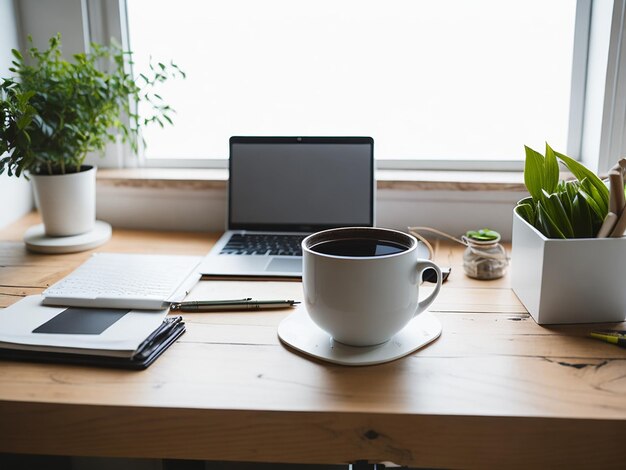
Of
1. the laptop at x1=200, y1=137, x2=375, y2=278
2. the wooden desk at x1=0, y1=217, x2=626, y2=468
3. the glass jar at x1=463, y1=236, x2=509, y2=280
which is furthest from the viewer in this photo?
the laptop at x1=200, y1=137, x2=375, y2=278

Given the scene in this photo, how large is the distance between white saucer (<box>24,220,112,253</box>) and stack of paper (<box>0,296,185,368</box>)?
0.28 m

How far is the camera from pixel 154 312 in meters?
0.92

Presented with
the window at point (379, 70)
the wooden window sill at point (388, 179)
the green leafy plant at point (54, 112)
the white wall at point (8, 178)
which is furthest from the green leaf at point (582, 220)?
the white wall at point (8, 178)

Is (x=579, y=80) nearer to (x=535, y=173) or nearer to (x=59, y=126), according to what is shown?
(x=535, y=173)

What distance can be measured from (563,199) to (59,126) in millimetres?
838

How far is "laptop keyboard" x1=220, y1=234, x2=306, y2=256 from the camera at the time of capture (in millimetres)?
1159

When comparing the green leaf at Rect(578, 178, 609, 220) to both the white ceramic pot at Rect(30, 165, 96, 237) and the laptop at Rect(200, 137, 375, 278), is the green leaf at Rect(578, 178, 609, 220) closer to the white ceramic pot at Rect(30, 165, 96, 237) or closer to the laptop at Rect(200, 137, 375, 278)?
the laptop at Rect(200, 137, 375, 278)

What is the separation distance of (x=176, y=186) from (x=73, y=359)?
629 millimetres

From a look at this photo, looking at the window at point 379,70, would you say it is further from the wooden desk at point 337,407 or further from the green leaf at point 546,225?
the wooden desk at point 337,407

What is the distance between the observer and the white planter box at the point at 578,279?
85 centimetres

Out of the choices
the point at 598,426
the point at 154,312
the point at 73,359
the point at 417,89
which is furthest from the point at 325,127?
the point at 598,426

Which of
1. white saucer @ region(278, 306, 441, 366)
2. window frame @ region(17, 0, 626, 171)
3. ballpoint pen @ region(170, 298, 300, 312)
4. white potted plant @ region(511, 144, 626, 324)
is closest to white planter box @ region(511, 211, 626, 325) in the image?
white potted plant @ region(511, 144, 626, 324)

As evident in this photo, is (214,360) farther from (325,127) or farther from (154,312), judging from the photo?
(325,127)

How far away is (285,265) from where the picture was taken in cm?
110
